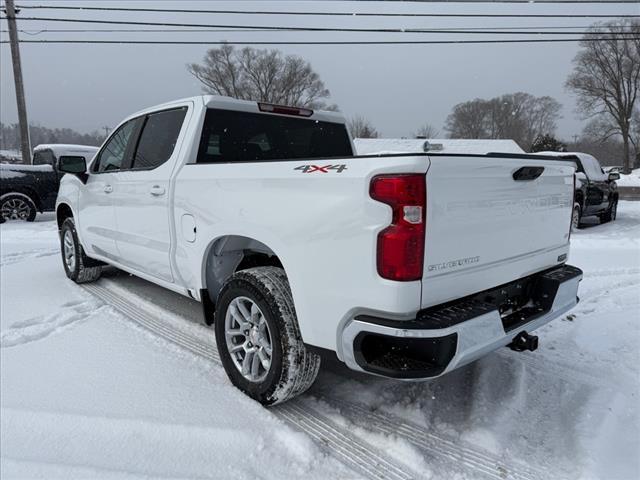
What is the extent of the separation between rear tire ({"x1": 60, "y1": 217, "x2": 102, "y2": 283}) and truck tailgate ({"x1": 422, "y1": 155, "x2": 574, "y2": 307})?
4.44 meters

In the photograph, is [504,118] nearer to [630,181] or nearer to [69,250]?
[630,181]

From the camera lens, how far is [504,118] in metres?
70.4

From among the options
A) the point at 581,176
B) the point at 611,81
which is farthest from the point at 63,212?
the point at 611,81

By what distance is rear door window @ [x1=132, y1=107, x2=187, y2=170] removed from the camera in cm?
350

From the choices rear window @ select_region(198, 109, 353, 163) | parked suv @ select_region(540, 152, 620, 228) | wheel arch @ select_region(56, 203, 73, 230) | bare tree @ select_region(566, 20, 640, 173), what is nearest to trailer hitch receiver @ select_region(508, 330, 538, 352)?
rear window @ select_region(198, 109, 353, 163)

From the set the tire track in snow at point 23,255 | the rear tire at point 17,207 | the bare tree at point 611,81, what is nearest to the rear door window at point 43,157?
the rear tire at point 17,207

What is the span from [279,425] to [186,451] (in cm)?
50

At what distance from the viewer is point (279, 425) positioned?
2432mm

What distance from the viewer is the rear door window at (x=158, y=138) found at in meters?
3.50

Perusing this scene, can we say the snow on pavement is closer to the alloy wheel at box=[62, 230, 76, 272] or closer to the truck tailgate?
the truck tailgate

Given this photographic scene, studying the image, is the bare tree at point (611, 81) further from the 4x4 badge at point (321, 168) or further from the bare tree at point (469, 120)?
the 4x4 badge at point (321, 168)

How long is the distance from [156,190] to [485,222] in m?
2.39

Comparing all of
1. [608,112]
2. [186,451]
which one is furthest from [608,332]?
[608,112]

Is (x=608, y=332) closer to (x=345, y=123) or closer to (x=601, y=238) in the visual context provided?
(x=345, y=123)
